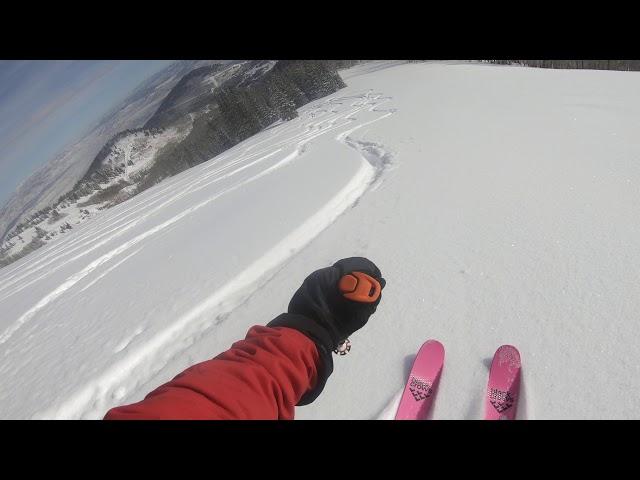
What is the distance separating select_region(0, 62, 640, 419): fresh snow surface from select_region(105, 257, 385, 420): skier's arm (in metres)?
0.82

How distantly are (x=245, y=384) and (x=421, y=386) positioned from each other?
1235 millimetres

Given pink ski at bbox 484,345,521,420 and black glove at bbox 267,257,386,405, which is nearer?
black glove at bbox 267,257,386,405

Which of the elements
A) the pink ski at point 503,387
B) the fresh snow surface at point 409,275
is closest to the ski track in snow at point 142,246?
the fresh snow surface at point 409,275

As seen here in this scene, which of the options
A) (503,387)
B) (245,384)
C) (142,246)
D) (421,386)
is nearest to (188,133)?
(142,246)

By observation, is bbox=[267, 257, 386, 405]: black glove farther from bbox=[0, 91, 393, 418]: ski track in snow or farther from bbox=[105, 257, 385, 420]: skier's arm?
bbox=[0, 91, 393, 418]: ski track in snow

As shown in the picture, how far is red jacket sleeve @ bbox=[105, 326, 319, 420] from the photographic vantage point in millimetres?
982

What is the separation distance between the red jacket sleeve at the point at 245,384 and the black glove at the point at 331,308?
52 mm

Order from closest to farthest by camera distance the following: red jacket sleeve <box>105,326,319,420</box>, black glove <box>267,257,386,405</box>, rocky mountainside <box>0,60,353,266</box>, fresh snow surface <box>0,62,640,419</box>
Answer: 1. red jacket sleeve <box>105,326,319,420</box>
2. black glove <box>267,257,386,405</box>
3. fresh snow surface <box>0,62,640,419</box>
4. rocky mountainside <box>0,60,353,266</box>

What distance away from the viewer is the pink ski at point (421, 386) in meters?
1.91

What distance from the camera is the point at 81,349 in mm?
3582

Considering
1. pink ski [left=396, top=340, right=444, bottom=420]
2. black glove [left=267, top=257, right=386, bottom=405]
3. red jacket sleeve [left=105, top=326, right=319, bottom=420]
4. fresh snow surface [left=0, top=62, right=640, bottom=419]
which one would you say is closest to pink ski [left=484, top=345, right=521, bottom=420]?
fresh snow surface [left=0, top=62, right=640, bottom=419]

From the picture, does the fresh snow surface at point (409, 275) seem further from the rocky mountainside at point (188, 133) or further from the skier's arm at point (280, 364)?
the rocky mountainside at point (188, 133)
